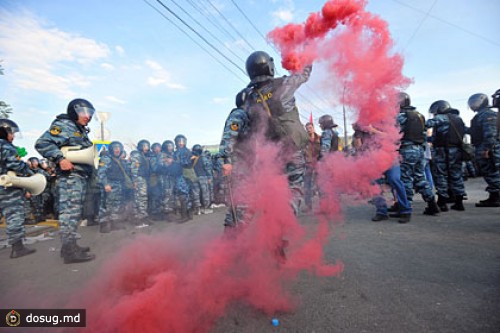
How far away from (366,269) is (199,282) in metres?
1.72

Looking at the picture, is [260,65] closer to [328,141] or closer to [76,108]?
[76,108]

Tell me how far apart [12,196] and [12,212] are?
27 cm

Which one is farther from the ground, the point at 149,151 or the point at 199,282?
the point at 149,151

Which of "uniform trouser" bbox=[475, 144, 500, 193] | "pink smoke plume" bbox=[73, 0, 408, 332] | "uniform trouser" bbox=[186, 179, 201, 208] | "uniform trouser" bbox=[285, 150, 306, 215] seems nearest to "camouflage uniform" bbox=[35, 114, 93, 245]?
"pink smoke plume" bbox=[73, 0, 408, 332]

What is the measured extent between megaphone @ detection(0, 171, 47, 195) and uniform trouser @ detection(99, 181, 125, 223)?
1929mm

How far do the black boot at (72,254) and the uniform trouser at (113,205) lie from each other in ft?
8.79

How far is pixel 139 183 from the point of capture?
7227mm

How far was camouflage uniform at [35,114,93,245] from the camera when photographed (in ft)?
12.3

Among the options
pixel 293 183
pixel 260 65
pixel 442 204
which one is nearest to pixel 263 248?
pixel 293 183

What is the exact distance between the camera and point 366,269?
2.79 metres

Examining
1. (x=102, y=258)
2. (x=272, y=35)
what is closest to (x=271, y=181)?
(x=272, y=35)

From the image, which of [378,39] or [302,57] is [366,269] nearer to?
[302,57]

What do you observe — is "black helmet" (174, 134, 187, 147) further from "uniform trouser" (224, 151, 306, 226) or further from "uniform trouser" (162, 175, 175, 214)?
"uniform trouser" (224, 151, 306, 226)

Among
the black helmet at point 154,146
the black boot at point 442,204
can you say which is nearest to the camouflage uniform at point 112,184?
the black helmet at point 154,146
